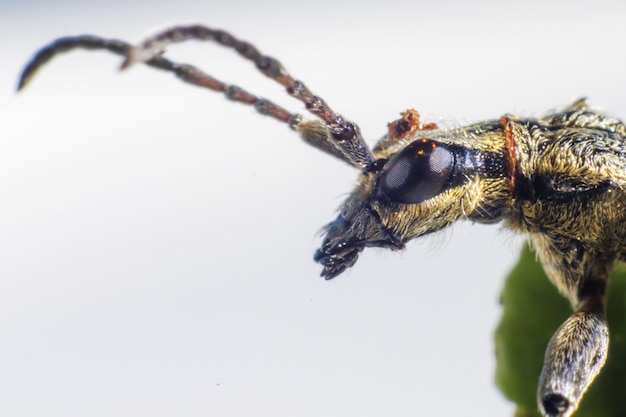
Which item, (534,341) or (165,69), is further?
(534,341)

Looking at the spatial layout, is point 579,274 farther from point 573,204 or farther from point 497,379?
point 497,379

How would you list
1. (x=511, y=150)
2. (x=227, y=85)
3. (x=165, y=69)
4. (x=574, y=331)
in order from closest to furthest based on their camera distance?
1. (x=165, y=69)
2. (x=227, y=85)
3. (x=574, y=331)
4. (x=511, y=150)

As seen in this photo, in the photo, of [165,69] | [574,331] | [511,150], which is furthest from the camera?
[511,150]

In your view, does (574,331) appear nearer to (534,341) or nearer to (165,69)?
(534,341)

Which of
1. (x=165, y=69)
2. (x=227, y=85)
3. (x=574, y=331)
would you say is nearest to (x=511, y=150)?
(x=574, y=331)

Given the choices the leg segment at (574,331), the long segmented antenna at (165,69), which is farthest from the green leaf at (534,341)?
the long segmented antenna at (165,69)

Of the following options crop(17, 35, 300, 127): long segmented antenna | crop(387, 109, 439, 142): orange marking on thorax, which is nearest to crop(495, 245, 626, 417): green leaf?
crop(387, 109, 439, 142): orange marking on thorax

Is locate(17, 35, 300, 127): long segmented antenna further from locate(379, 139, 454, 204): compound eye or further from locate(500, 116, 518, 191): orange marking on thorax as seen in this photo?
locate(500, 116, 518, 191): orange marking on thorax

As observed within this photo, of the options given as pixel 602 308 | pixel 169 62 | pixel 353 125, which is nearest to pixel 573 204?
pixel 602 308
